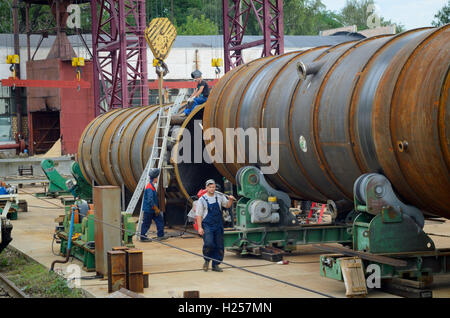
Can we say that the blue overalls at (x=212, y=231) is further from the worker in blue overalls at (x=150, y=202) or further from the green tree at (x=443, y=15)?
the green tree at (x=443, y=15)

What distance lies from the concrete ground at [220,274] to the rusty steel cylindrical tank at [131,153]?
1.41 metres

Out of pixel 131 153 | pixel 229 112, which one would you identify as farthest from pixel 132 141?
pixel 229 112

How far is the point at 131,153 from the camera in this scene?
17.7m

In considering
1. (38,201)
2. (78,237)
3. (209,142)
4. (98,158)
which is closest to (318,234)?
(209,142)

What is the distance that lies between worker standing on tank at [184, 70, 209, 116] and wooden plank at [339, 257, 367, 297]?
7312 mm

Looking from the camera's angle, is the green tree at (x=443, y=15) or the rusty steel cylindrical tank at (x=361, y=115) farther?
the green tree at (x=443, y=15)

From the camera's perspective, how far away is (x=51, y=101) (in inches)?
1596

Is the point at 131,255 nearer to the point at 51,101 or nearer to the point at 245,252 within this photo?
the point at 245,252

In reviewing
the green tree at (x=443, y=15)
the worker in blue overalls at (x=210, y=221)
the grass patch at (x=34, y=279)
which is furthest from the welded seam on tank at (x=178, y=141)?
the green tree at (x=443, y=15)

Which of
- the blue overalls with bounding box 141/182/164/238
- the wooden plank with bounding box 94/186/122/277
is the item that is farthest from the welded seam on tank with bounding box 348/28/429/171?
the blue overalls with bounding box 141/182/164/238

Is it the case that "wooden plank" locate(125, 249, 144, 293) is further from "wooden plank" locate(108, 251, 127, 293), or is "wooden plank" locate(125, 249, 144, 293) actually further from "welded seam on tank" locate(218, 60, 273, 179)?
"welded seam on tank" locate(218, 60, 273, 179)

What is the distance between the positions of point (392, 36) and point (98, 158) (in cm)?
1209

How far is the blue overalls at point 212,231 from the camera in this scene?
10945 millimetres

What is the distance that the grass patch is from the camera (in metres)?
10.2
